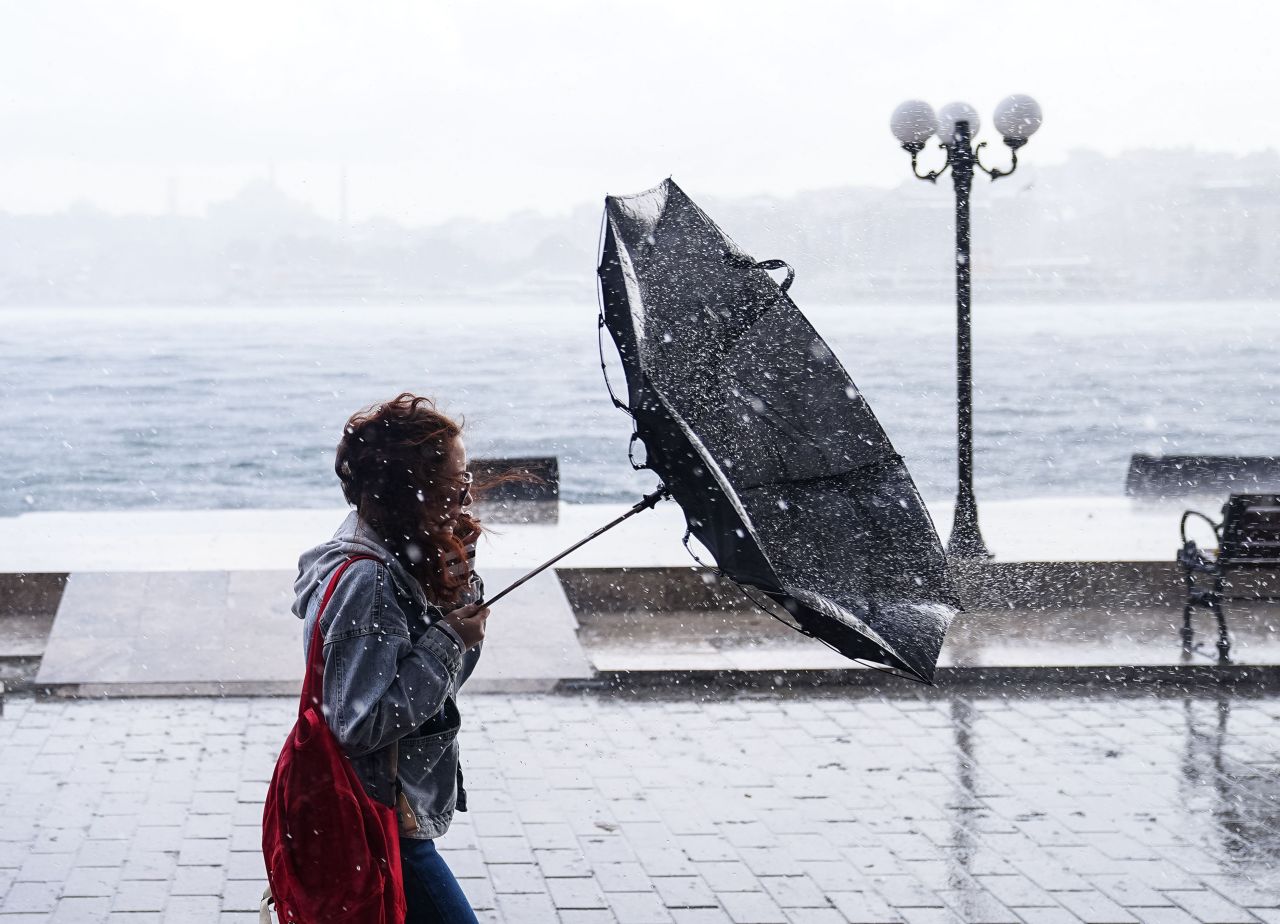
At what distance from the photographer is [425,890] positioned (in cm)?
287

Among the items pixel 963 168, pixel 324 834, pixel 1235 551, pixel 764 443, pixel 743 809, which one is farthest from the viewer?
pixel 963 168

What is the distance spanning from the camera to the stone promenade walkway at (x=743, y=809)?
5453mm

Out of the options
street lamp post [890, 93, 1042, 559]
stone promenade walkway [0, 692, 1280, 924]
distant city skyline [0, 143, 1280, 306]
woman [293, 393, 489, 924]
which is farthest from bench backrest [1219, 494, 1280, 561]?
distant city skyline [0, 143, 1280, 306]

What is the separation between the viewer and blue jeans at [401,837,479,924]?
286 cm

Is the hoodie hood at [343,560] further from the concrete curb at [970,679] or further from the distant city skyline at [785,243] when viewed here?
the distant city skyline at [785,243]

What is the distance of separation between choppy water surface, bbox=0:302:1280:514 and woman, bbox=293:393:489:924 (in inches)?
1910

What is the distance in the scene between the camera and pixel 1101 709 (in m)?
8.25

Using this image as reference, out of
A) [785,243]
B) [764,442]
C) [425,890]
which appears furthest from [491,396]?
[425,890]

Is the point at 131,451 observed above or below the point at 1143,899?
below

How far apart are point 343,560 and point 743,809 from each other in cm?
411

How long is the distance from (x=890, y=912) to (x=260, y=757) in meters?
3.43

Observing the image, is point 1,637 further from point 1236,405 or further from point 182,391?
point 1236,405

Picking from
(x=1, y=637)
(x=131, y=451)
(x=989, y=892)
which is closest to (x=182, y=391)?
(x=131, y=451)

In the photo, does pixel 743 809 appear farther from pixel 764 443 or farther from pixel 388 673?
pixel 388 673
